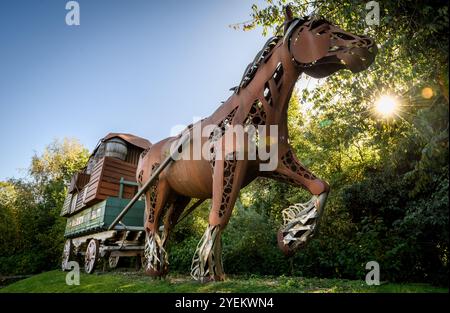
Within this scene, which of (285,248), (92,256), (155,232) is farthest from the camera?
(92,256)

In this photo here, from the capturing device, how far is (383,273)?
5770 millimetres

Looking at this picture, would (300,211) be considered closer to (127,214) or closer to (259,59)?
(259,59)

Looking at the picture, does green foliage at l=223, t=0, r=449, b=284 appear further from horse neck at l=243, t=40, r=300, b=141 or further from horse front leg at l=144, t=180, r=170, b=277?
horse front leg at l=144, t=180, r=170, b=277

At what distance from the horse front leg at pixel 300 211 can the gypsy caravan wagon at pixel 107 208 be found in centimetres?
452

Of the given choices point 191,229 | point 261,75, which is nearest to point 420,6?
point 261,75

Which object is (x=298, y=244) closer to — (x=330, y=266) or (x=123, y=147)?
(x=330, y=266)

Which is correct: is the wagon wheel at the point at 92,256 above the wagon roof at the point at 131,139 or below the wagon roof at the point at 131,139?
below

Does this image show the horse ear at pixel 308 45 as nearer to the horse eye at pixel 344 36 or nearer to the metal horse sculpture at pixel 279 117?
the metal horse sculpture at pixel 279 117

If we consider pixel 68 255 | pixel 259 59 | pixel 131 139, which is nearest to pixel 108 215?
pixel 68 255

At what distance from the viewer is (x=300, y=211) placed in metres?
4.56

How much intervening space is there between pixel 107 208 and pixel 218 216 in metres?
6.32

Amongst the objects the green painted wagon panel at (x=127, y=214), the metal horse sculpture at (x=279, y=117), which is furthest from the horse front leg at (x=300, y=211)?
the green painted wagon panel at (x=127, y=214)

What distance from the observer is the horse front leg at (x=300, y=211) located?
167 inches
